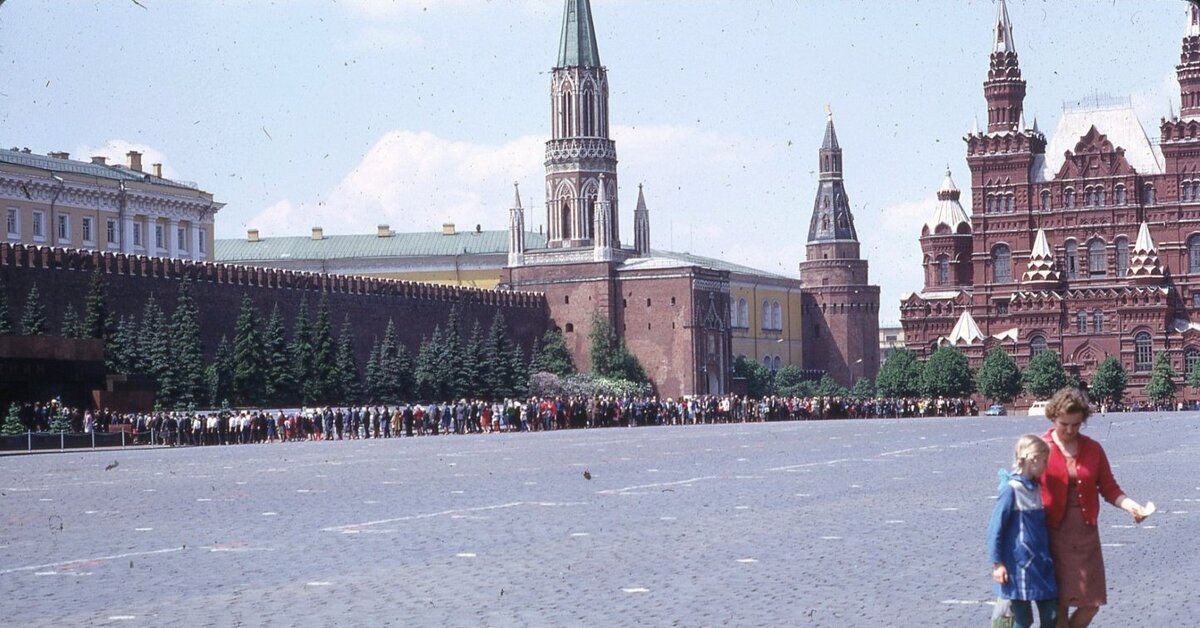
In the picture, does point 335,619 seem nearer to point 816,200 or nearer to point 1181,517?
point 1181,517

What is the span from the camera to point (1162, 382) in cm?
9375

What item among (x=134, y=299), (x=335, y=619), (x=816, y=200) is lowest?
(x=335, y=619)

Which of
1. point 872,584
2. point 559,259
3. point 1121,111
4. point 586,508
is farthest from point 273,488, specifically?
point 1121,111

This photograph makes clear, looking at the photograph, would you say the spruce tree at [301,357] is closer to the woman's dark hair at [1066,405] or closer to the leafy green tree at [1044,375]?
the leafy green tree at [1044,375]

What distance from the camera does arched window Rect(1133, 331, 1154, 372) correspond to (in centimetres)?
9800

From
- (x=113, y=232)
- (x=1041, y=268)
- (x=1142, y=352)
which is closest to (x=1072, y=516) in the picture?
(x=113, y=232)

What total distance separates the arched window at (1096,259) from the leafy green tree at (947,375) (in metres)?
9.03

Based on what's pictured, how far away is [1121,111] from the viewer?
107 metres

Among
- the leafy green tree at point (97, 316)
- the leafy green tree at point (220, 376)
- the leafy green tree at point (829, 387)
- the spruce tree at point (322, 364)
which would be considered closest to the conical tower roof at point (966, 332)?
the leafy green tree at point (829, 387)

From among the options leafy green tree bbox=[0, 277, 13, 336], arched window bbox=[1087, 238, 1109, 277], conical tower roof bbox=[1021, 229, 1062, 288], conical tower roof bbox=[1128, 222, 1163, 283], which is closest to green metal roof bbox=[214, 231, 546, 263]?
conical tower roof bbox=[1021, 229, 1062, 288]

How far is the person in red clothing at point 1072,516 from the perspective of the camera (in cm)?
709

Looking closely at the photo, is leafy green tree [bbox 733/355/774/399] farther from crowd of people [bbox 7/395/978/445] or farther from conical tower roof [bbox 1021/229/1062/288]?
crowd of people [bbox 7/395/978/445]

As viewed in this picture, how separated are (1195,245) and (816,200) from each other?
33.9 metres

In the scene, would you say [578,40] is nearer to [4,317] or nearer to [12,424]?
[4,317]
